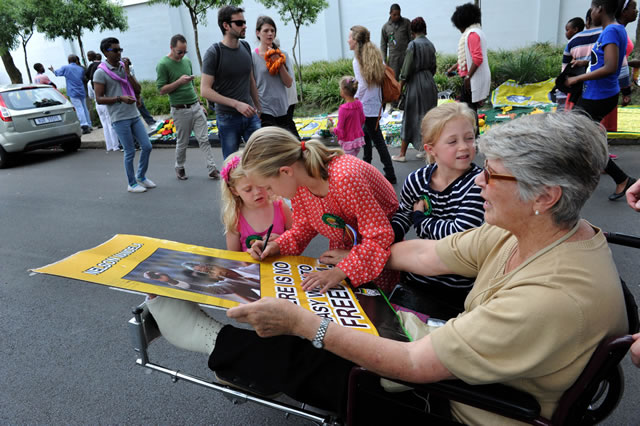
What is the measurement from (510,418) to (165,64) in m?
6.33

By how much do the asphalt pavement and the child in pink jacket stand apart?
2.64 ft

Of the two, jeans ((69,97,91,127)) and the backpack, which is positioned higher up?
the backpack

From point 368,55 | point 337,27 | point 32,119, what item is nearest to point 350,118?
point 368,55

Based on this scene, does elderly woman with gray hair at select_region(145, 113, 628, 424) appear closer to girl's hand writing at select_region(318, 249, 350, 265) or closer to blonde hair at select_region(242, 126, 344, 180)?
girl's hand writing at select_region(318, 249, 350, 265)

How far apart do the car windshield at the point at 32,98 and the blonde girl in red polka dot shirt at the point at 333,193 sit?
9.30 metres

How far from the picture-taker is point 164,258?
197 centimetres

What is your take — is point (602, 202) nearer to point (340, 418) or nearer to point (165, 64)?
point (340, 418)

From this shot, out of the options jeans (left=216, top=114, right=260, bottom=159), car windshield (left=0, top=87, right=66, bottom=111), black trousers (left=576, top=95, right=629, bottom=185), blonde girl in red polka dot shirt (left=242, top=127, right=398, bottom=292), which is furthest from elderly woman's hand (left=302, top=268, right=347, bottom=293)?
car windshield (left=0, top=87, right=66, bottom=111)

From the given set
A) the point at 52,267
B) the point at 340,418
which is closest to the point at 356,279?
the point at 340,418

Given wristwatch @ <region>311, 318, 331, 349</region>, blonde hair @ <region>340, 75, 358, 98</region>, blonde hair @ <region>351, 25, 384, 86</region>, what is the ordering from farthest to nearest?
1. blonde hair @ <region>351, 25, 384, 86</region>
2. blonde hair @ <region>340, 75, 358, 98</region>
3. wristwatch @ <region>311, 318, 331, 349</region>

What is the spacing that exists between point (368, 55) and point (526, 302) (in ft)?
16.3

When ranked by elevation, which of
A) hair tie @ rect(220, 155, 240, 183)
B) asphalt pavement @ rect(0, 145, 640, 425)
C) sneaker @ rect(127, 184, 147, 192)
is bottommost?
asphalt pavement @ rect(0, 145, 640, 425)

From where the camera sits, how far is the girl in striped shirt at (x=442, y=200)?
1.98 metres

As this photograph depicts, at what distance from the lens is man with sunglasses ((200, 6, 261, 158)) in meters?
5.01
